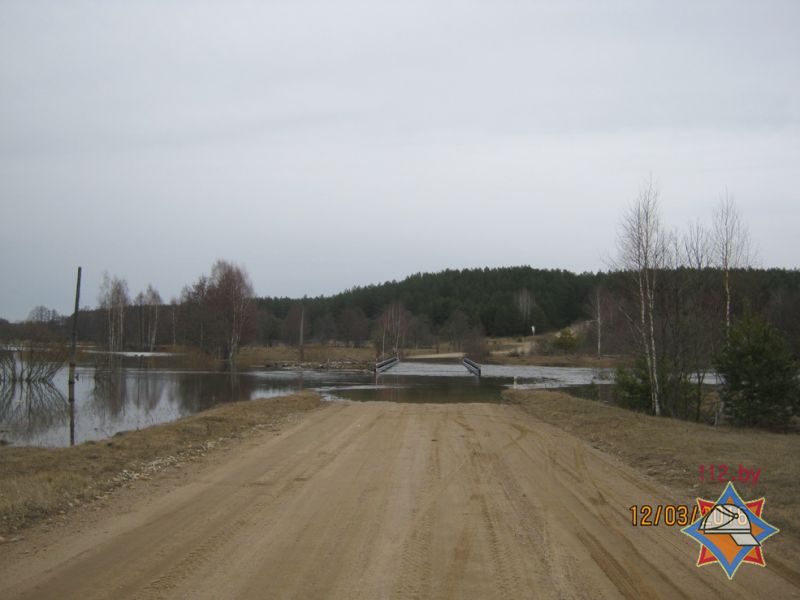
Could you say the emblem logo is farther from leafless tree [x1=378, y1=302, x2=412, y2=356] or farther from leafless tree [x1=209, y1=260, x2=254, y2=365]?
leafless tree [x1=378, y1=302, x2=412, y2=356]

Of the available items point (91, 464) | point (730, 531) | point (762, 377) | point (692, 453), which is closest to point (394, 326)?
point (762, 377)

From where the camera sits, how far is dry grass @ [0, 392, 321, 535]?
847cm

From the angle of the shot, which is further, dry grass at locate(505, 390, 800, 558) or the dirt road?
dry grass at locate(505, 390, 800, 558)

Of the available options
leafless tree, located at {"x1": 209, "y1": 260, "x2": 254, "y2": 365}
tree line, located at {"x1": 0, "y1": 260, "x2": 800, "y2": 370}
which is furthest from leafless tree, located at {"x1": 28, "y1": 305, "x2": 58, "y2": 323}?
leafless tree, located at {"x1": 209, "y1": 260, "x2": 254, "y2": 365}

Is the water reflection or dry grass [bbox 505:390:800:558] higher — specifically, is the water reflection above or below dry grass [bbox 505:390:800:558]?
below

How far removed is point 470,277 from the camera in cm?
17162

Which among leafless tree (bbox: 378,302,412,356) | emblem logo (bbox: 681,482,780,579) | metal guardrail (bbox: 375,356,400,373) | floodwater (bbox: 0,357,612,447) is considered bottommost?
metal guardrail (bbox: 375,356,400,373)

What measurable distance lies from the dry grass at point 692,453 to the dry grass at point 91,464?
28.4 feet

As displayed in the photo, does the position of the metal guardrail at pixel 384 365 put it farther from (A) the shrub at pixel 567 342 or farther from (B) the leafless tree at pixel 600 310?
(A) the shrub at pixel 567 342

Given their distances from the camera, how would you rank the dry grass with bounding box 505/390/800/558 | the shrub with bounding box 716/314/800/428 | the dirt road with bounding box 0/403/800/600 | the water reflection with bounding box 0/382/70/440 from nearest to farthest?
the dirt road with bounding box 0/403/800/600, the dry grass with bounding box 505/390/800/558, the shrub with bounding box 716/314/800/428, the water reflection with bounding box 0/382/70/440

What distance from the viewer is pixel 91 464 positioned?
1141 cm

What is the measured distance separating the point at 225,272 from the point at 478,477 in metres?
70.4

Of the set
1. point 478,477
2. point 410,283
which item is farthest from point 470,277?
point 478,477

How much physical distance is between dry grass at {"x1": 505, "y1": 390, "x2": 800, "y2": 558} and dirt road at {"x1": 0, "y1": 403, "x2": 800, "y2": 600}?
0.71 meters
